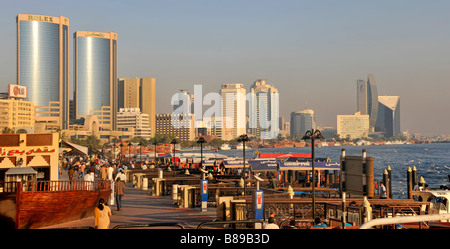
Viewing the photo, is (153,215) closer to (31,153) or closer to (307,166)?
(31,153)

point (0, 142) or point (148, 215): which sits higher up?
point (0, 142)

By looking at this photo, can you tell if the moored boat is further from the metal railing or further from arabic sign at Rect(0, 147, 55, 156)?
arabic sign at Rect(0, 147, 55, 156)

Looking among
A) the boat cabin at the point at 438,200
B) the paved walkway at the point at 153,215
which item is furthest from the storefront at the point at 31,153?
the boat cabin at the point at 438,200

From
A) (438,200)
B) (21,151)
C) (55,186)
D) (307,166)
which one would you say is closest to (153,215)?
(55,186)

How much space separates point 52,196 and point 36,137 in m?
5.34

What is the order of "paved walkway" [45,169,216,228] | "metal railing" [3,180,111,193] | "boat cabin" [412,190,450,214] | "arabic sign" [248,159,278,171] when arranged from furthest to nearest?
"arabic sign" [248,159,278,171] → "boat cabin" [412,190,450,214] → "paved walkway" [45,169,216,228] → "metal railing" [3,180,111,193]

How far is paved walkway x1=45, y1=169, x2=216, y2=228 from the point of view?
19953 mm

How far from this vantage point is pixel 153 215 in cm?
2269

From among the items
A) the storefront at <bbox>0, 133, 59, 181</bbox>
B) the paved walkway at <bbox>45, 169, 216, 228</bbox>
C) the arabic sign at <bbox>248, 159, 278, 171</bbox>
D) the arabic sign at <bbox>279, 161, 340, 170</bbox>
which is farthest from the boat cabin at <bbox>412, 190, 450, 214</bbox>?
the arabic sign at <bbox>248, 159, 278, 171</bbox>

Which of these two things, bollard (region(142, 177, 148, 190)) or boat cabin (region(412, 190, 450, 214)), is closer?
boat cabin (region(412, 190, 450, 214))

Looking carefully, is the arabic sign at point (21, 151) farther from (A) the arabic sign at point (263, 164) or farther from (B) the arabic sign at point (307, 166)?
(A) the arabic sign at point (263, 164)
